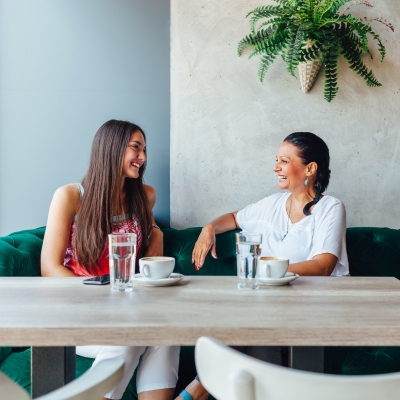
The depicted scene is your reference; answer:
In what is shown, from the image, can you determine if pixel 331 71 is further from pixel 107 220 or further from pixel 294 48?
pixel 107 220

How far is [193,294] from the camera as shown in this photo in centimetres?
117

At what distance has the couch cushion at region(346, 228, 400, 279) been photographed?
7.02 feet

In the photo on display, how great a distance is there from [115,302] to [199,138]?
4.89 ft

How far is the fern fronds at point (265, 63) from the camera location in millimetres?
2314

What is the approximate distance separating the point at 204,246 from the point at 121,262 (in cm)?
79

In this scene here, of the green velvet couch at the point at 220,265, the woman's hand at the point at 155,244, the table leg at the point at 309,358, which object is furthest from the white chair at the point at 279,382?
the woman's hand at the point at 155,244

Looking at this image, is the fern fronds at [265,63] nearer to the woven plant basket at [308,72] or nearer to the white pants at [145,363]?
the woven plant basket at [308,72]

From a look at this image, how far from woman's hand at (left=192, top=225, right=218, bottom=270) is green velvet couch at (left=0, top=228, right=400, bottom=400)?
19cm

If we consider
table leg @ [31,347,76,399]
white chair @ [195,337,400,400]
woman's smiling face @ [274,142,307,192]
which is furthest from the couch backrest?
white chair @ [195,337,400,400]

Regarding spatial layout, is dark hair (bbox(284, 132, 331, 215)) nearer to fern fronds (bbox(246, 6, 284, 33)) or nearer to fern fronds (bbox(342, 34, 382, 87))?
fern fronds (bbox(342, 34, 382, 87))

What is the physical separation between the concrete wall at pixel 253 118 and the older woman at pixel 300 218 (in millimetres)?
307

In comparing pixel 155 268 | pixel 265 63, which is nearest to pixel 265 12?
pixel 265 63

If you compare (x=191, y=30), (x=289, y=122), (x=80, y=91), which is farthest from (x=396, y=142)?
(x=80, y=91)

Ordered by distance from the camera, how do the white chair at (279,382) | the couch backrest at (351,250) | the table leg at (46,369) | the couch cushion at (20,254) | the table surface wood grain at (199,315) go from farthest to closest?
the couch backrest at (351,250) < the couch cushion at (20,254) < the table leg at (46,369) < the table surface wood grain at (199,315) < the white chair at (279,382)
